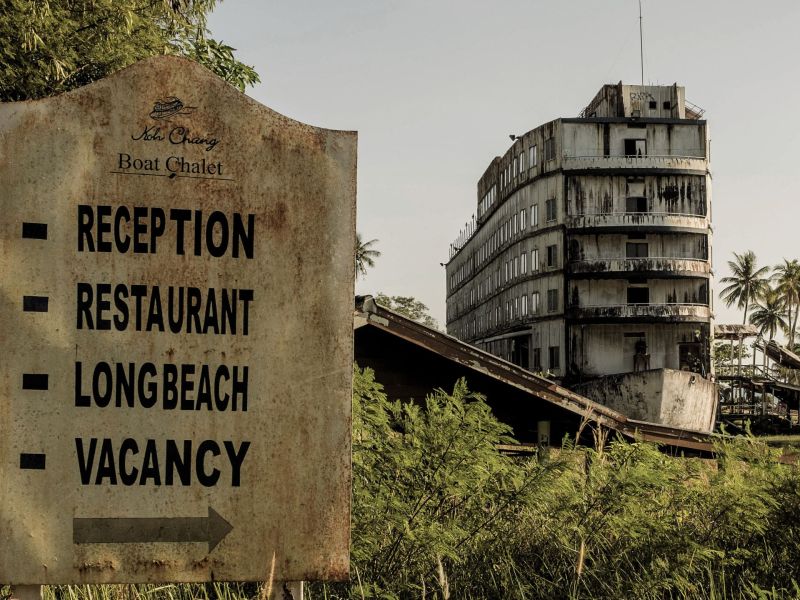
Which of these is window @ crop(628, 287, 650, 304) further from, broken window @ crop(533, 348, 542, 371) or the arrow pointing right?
the arrow pointing right

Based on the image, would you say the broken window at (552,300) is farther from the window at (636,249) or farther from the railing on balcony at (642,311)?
the window at (636,249)

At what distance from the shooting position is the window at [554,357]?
46106 mm

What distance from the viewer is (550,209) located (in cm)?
4722

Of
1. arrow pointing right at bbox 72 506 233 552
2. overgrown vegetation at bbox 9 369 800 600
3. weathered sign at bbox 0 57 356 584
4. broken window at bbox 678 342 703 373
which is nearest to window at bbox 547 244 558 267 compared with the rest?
broken window at bbox 678 342 703 373

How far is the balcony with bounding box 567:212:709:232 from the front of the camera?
4597cm

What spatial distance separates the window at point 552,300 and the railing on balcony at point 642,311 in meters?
1.10

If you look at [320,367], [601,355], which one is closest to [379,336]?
[320,367]

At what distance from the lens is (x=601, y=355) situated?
4562 cm

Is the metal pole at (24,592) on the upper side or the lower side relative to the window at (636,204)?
lower

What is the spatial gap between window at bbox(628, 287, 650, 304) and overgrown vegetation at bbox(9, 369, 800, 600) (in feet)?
140

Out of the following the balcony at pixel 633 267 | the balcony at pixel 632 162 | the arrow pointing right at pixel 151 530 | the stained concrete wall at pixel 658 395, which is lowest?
the stained concrete wall at pixel 658 395

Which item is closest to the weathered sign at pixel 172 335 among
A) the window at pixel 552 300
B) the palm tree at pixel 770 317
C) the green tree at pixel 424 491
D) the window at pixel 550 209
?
the green tree at pixel 424 491

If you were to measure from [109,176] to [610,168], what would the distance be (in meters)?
45.1

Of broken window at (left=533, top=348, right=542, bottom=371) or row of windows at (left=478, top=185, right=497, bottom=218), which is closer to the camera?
broken window at (left=533, top=348, right=542, bottom=371)
